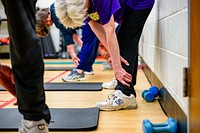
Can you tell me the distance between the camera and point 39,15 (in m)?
2.92

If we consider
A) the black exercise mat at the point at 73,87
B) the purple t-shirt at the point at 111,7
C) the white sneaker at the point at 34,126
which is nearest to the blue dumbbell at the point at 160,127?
the white sneaker at the point at 34,126

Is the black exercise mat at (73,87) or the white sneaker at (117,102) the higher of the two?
the white sneaker at (117,102)

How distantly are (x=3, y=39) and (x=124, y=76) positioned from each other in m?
5.45

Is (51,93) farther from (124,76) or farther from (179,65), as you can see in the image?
(179,65)

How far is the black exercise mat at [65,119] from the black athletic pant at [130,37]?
30cm

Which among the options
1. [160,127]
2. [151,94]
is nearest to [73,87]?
[151,94]

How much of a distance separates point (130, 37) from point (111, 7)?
229 millimetres

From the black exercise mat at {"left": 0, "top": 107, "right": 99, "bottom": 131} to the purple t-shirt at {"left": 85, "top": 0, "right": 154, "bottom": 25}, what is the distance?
0.52 meters

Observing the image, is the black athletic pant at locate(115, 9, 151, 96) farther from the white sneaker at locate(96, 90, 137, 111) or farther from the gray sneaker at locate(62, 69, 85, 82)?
the gray sneaker at locate(62, 69, 85, 82)

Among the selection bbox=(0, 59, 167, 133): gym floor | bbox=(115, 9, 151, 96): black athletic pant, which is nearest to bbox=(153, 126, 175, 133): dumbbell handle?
bbox=(0, 59, 167, 133): gym floor

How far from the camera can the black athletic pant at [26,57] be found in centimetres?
99

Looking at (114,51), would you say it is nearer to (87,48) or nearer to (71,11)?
(71,11)

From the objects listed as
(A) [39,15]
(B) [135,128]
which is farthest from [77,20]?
(A) [39,15]

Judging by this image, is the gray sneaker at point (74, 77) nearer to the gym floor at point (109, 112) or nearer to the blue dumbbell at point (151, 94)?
the gym floor at point (109, 112)
